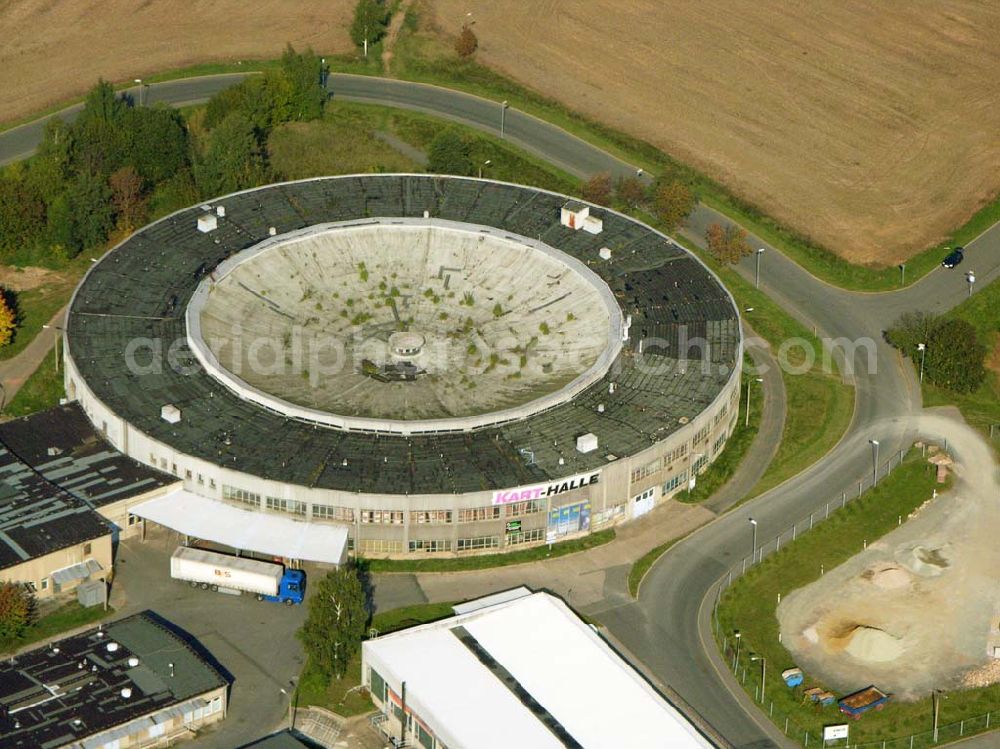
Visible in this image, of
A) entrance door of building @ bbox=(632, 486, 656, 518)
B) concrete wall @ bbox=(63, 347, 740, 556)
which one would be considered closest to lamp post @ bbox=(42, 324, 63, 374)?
concrete wall @ bbox=(63, 347, 740, 556)

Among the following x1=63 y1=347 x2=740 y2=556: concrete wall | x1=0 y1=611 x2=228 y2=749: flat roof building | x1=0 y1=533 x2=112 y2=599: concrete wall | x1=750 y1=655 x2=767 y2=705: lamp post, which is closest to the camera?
x1=0 y1=611 x2=228 y2=749: flat roof building

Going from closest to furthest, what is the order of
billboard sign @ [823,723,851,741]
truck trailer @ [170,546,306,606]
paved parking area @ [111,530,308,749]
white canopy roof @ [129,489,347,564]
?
1. billboard sign @ [823,723,851,741]
2. paved parking area @ [111,530,308,749]
3. truck trailer @ [170,546,306,606]
4. white canopy roof @ [129,489,347,564]

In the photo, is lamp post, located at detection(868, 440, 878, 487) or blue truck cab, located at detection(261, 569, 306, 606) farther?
lamp post, located at detection(868, 440, 878, 487)

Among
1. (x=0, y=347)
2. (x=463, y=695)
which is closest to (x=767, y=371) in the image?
(x=463, y=695)

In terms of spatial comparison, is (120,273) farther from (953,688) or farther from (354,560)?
(953,688)

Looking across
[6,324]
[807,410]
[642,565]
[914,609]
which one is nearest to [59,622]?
[6,324]

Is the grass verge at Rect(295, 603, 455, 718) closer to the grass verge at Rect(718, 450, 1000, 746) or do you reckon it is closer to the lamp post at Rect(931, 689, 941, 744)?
the grass verge at Rect(718, 450, 1000, 746)

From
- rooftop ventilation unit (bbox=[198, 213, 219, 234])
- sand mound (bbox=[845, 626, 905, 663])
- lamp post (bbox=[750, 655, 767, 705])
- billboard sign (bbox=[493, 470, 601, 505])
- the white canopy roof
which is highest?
rooftop ventilation unit (bbox=[198, 213, 219, 234])

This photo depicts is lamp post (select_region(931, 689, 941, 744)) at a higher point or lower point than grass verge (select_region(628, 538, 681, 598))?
lower
